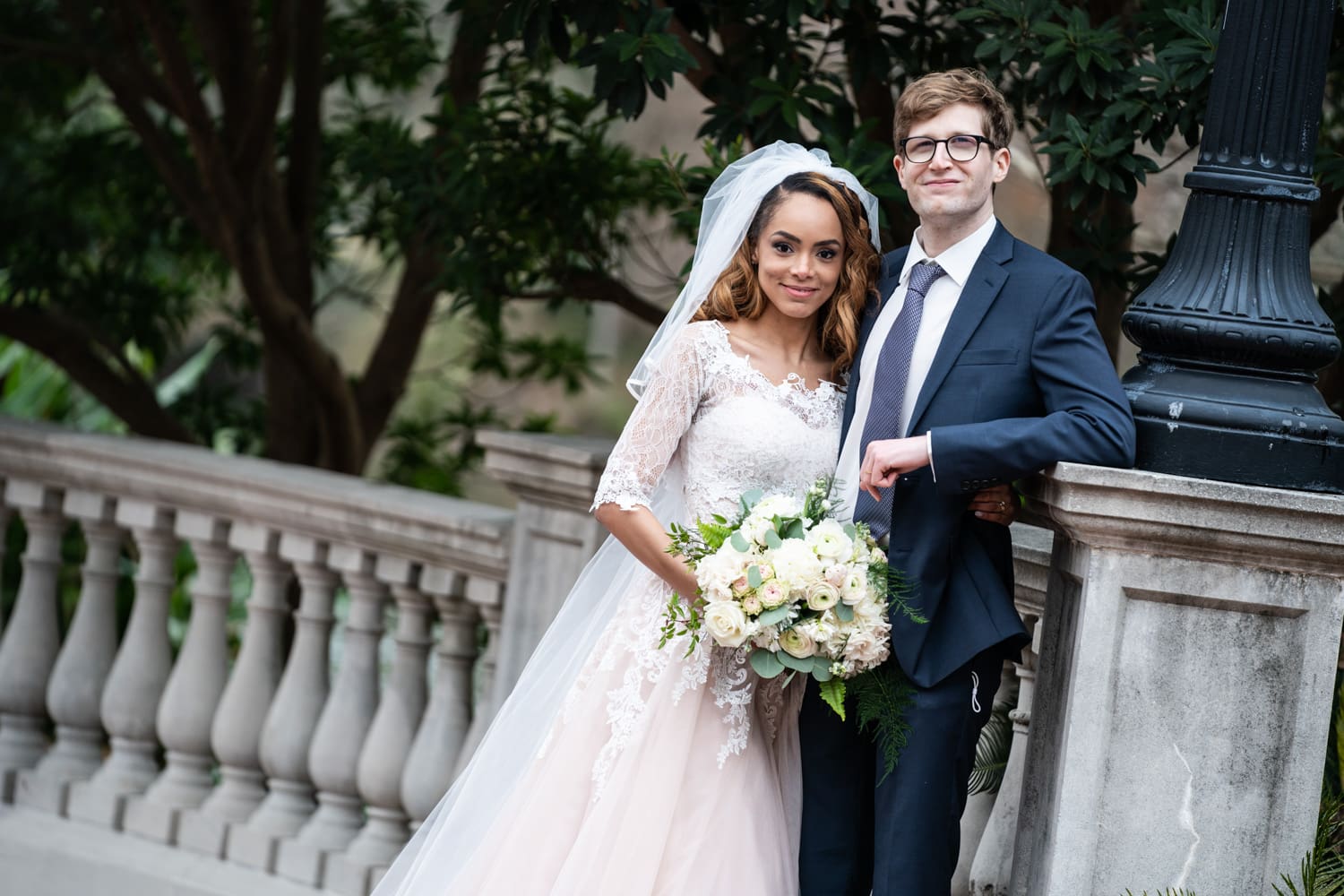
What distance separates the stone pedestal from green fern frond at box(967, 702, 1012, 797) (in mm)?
617

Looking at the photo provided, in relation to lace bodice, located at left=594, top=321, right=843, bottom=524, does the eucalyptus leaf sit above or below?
below

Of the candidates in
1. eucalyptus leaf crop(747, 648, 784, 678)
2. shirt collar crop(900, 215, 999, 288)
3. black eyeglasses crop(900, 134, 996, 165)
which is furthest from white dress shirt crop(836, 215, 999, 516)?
eucalyptus leaf crop(747, 648, 784, 678)

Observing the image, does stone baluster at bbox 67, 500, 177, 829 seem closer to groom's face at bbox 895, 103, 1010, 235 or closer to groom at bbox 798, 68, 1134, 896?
groom at bbox 798, 68, 1134, 896

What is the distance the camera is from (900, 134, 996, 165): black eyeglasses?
2906 mm

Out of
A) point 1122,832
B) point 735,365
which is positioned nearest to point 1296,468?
point 1122,832

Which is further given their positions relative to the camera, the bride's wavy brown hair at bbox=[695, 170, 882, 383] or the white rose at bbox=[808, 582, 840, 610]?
the bride's wavy brown hair at bbox=[695, 170, 882, 383]

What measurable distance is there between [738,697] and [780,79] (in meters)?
1.69

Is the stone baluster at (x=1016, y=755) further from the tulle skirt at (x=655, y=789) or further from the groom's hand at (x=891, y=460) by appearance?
the groom's hand at (x=891, y=460)

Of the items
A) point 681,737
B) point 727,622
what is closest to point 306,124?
point 681,737

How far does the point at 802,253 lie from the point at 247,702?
2.21 meters

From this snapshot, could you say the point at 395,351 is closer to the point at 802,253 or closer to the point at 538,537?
the point at 538,537

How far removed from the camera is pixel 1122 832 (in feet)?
8.89

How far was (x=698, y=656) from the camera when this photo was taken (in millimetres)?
3268

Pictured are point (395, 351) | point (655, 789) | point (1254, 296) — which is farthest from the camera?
point (395, 351)
